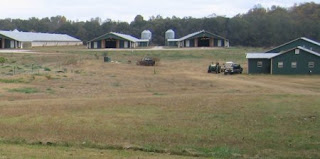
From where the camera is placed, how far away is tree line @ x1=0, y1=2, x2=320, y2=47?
340 ft

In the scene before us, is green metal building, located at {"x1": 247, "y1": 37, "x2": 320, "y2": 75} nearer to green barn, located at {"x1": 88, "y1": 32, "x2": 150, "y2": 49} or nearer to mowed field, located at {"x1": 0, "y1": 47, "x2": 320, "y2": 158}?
mowed field, located at {"x1": 0, "y1": 47, "x2": 320, "y2": 158}

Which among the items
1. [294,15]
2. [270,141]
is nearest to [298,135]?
[270,141]

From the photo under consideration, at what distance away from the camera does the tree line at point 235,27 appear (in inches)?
4075

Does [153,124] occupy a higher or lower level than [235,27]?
lower

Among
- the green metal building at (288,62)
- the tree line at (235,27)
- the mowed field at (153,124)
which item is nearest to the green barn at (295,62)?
the green metal building at (288,62)

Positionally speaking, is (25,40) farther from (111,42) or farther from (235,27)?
(235,27)

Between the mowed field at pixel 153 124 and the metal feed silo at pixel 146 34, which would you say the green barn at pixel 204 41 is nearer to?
the metal feed silo at pixel 146 34

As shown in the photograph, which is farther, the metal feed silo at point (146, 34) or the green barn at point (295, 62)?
the metal feed silo at point (146, 34)

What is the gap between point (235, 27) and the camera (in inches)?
4444

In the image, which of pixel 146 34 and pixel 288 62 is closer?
pixel 288 62

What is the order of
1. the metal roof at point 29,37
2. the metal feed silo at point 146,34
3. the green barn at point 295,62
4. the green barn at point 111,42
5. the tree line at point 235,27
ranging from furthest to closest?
1. the metal feed silo at point 146,34
2. the tree line at point 235,27
3. the green barn at point 111,42
4. the metal roof at point 29,37
5. the green barn at point 295,62

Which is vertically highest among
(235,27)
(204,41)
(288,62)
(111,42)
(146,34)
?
(235,27)

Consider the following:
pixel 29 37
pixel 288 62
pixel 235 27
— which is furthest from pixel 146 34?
pixel 288 62

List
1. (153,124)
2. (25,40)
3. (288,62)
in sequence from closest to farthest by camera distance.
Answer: (153,124), (288,62), (25,40)
